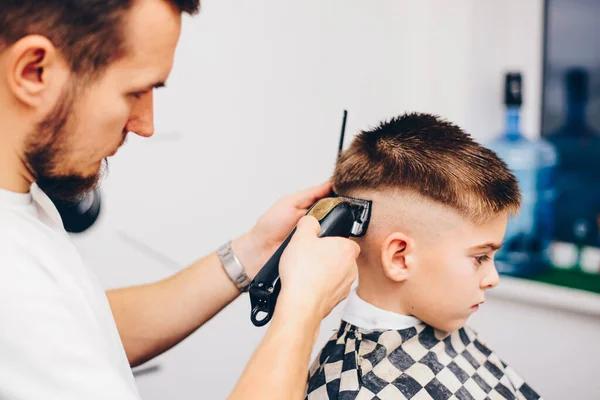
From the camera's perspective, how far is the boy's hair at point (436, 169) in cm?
110

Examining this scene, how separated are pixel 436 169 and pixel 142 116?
0.55m

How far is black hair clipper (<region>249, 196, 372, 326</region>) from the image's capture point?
2.90 ft

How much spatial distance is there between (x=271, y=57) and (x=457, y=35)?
722 mm

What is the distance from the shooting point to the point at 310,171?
6.15 feet

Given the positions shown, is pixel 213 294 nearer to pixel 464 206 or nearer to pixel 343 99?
pixel 464 206

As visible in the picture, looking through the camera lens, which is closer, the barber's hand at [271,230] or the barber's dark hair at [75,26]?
the barber's dark hair at [75,26]

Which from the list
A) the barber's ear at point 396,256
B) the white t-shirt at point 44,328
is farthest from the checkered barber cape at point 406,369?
the white t-shirt at point 44,328

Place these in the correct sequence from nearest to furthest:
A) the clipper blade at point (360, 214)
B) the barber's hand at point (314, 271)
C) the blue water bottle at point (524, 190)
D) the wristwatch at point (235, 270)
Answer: the barber's hand at point (314, 271)
the clipper blade at point (360, 214)
the wristwatch at point (235, 270)
the blue water bottle at point (524, 190)

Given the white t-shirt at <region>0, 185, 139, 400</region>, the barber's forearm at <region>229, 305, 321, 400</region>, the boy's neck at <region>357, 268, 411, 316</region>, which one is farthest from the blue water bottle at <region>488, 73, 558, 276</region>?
the white t-shirt at <region>0, 185, 139, 400</region>

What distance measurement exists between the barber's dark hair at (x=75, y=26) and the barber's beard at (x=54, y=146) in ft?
0.16

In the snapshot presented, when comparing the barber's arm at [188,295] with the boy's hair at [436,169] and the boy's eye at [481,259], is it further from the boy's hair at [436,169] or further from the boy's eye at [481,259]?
the boy's eye at [481,259]

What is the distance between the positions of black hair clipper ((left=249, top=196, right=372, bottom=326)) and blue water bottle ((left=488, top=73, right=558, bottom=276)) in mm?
1010

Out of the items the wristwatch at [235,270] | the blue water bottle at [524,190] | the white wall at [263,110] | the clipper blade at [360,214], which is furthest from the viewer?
the blue water bottle at [524,190]

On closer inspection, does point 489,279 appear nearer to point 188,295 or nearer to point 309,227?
point 309,227
